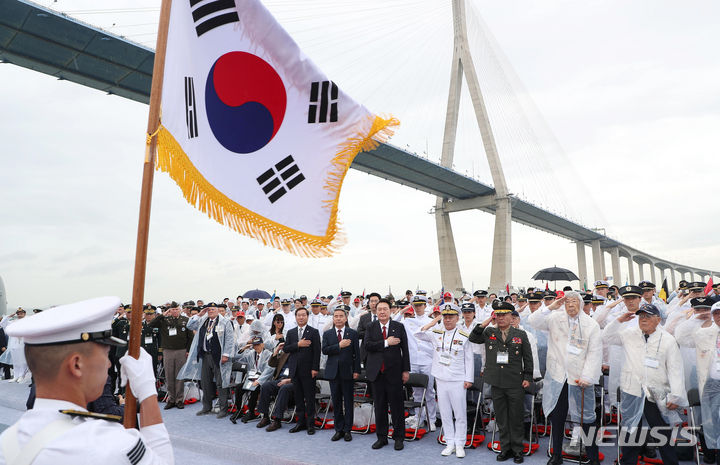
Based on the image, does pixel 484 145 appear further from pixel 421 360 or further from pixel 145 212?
pixel 145 212

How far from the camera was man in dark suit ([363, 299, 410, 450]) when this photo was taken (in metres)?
6.68

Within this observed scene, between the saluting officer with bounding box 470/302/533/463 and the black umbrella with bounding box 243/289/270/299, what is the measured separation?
1629cm

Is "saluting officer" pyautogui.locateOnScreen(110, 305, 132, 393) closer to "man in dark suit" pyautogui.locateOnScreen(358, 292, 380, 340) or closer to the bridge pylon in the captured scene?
"man in dark suit" pyautogui.locateOnScreen(358, 292, 380, 340)

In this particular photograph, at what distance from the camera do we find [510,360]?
6238 millimetres

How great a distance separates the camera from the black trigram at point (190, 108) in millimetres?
3061

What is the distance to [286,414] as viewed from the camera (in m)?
8.31

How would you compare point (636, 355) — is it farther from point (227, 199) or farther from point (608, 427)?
point (227, 199)

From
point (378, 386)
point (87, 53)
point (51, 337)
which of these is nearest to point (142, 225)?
point (51, 337)

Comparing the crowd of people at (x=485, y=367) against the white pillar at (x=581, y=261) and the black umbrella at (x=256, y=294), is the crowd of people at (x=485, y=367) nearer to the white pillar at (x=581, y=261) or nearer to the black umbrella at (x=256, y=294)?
the black umbrella at (x=256, y=294)

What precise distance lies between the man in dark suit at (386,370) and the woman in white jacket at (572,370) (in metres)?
1.92

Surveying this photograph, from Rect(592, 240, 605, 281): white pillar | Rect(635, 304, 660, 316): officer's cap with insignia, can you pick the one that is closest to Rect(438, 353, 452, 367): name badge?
Rect(635, 304, 660, 316): officer's cap with insignia

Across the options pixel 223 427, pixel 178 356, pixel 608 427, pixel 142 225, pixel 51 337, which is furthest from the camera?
pixel 178 356

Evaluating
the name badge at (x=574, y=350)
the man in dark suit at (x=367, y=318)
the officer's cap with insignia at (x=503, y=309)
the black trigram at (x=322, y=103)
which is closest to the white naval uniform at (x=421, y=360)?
the man in dark suit at (x=367, y=318)

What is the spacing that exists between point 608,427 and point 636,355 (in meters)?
1.65
